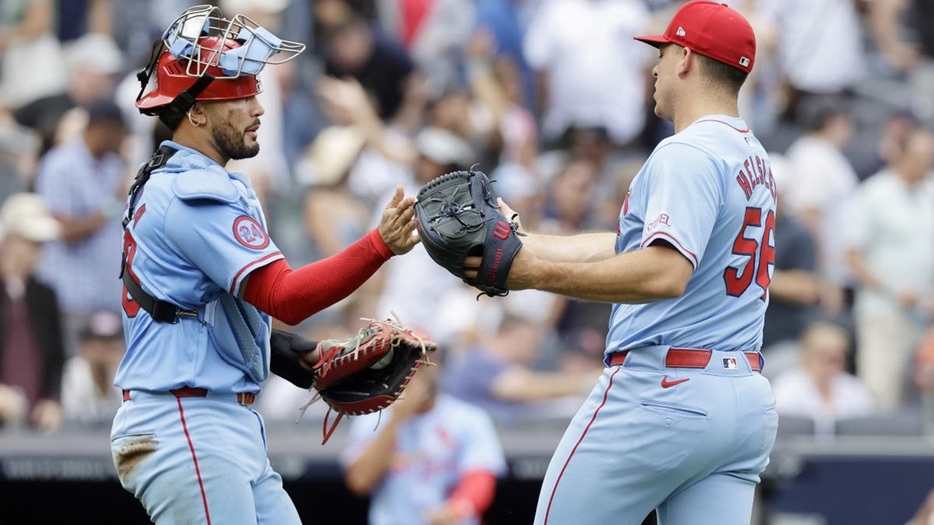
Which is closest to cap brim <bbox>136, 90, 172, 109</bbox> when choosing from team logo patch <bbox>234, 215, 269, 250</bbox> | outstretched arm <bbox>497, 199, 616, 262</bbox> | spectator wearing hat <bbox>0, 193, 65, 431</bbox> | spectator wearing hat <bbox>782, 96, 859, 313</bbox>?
team logo patch <bbox>234, 215, 269, 250</bbox>

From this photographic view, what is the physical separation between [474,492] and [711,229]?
3.24 m

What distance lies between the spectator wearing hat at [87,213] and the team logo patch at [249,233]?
528 cm

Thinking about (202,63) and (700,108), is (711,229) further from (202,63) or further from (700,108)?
(202,63)

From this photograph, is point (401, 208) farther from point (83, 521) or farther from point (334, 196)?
point (334, 196)

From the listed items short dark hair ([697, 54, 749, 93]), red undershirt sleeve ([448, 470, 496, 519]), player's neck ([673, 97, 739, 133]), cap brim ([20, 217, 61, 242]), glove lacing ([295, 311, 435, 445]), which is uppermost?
short dark hair ([697, 54, 749, 93])

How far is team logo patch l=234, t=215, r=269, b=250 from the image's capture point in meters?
3.95

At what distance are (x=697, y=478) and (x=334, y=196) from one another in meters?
5.76

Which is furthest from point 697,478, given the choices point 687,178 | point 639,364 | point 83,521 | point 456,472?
point 83,521

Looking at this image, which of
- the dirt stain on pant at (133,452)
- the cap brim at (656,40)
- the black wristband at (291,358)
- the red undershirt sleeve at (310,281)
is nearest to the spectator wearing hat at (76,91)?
the black wristband at (291,358)

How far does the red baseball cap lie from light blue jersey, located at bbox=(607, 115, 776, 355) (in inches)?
7.0

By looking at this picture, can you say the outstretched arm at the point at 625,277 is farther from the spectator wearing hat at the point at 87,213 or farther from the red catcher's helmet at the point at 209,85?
the spectator wearing hat at the point at 87,213

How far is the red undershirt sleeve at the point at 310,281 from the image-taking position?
391 cm

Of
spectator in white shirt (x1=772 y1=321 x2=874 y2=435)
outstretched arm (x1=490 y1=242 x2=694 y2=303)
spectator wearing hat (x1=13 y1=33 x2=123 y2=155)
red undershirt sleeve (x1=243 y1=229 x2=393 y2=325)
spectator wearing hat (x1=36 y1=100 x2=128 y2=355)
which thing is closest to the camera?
outstretched arm (x1=490 y1=242 x2=694 y2=303)

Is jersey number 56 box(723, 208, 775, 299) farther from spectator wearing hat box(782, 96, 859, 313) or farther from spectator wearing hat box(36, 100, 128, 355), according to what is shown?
spectator wearing hat box(36, 100, 128, 355)
